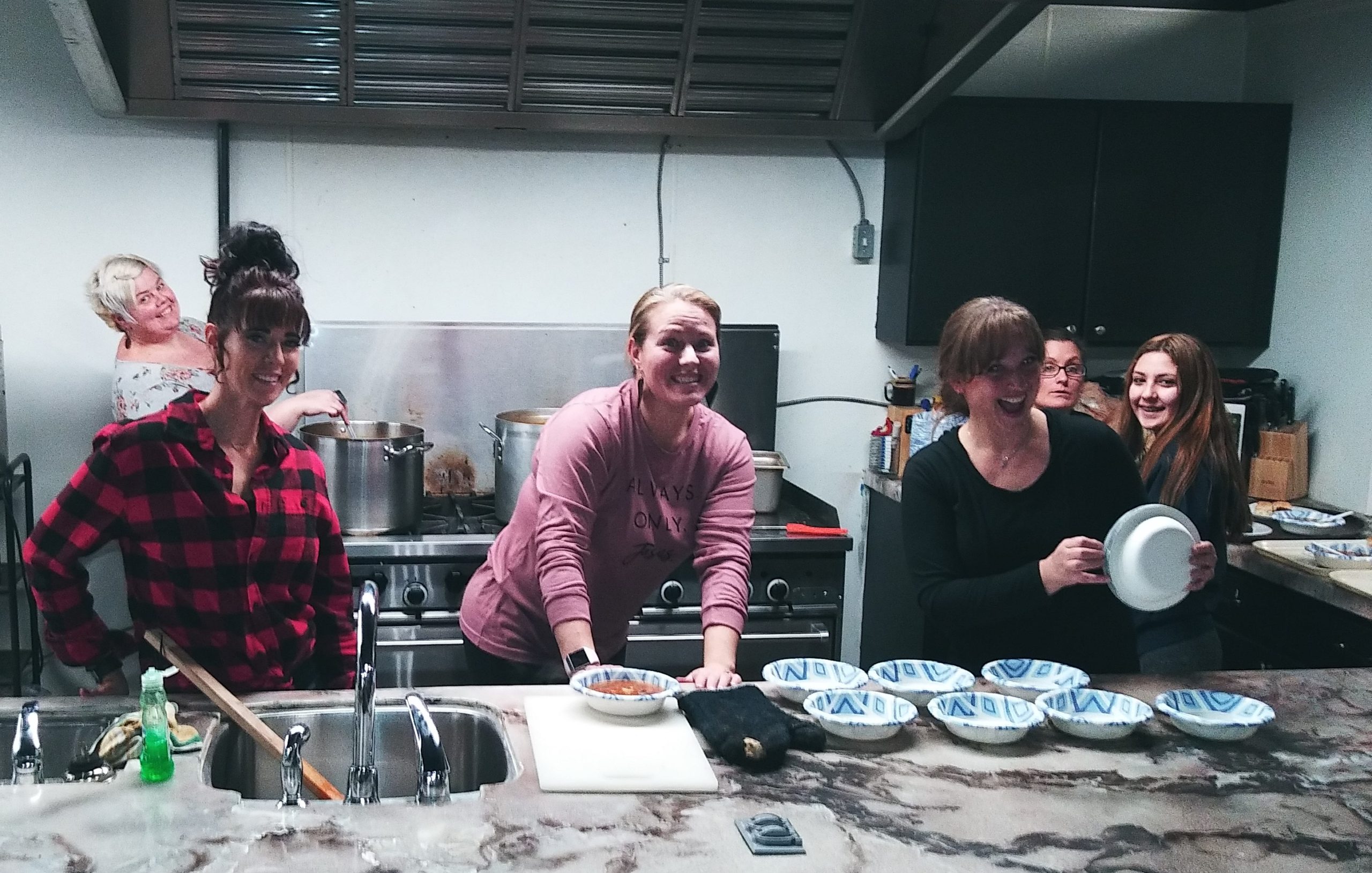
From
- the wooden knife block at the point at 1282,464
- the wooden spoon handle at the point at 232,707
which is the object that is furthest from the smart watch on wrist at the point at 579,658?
the wooden knife block at the point at 1282,464

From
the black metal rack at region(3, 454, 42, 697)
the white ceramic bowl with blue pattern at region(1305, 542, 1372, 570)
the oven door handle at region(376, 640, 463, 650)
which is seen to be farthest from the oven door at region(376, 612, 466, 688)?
the white ceramic bowl with blue pattern at region(1305, 542, 1372, 570)

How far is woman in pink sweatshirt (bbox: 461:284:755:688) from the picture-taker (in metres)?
1.93

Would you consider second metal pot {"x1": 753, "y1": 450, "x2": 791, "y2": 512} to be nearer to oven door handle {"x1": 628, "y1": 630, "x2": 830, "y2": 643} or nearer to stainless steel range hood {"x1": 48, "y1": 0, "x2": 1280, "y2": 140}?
oven door handle {"x1": 628, "y1": 630, "x2": 830, "y2": 643}

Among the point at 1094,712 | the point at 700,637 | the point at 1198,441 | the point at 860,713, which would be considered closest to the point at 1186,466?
the point at 1198,441

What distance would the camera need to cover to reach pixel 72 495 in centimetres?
168

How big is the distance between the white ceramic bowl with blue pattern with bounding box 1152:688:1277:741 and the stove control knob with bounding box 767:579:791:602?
4.11ft

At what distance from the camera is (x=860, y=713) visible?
1.65 metres

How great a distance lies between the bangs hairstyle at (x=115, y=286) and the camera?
2908 mm

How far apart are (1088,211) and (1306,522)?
1.03m

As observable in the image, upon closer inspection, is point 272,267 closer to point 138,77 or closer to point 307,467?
point 307,467

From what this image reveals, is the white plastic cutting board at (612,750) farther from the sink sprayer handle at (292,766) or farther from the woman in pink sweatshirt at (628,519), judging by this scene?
the sink sprayer handle at (292,766)

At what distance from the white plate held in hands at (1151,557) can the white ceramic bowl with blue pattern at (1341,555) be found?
3.53 ft

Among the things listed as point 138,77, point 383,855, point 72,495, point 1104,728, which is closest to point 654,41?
point 138,77

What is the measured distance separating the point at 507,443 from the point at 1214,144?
7.26ft
